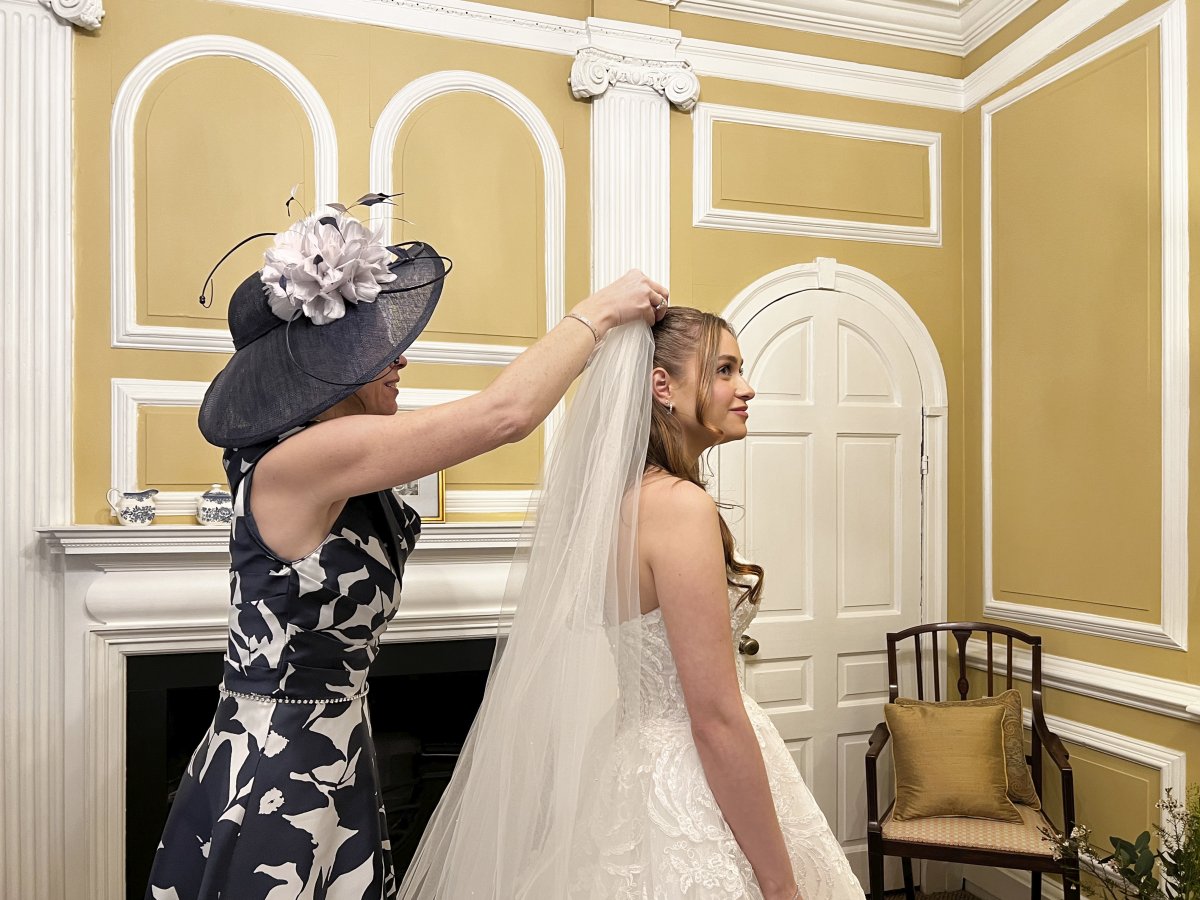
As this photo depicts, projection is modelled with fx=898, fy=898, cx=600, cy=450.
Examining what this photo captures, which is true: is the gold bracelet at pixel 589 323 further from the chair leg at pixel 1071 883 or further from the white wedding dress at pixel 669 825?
the chair leg at pixel 1071 883

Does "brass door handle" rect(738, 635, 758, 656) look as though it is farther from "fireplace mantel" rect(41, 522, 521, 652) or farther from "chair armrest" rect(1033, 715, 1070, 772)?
"fireplace mantel" rect(41, 522, 521, 652)

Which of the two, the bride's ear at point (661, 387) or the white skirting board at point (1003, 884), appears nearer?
the bride's ear at point (661, 387)

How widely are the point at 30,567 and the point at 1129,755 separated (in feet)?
11.4

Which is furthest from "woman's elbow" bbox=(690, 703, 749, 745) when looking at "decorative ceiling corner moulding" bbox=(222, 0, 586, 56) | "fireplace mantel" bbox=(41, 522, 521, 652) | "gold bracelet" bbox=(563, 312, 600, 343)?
"decorative ceiling corner moulding" bbox=(222, 0, 586, 56)

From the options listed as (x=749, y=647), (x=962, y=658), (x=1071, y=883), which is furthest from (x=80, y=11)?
(x=1071, y=883)

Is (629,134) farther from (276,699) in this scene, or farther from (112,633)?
(276,699)

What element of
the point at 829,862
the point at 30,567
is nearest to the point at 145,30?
the point at 30,567

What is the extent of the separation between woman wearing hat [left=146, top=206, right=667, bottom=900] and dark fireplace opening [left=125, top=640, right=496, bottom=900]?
1.47m

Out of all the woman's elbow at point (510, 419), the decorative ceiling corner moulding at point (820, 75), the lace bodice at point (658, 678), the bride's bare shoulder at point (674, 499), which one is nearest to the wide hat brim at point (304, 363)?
the woman's elbow at point (510, 419)

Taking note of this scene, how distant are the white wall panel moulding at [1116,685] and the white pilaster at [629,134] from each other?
77.8 inches

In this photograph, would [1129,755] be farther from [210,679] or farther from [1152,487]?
[210,679]

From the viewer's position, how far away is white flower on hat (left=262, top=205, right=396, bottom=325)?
4.54 feet

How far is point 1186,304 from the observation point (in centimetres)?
274

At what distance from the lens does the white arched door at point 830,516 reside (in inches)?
138
